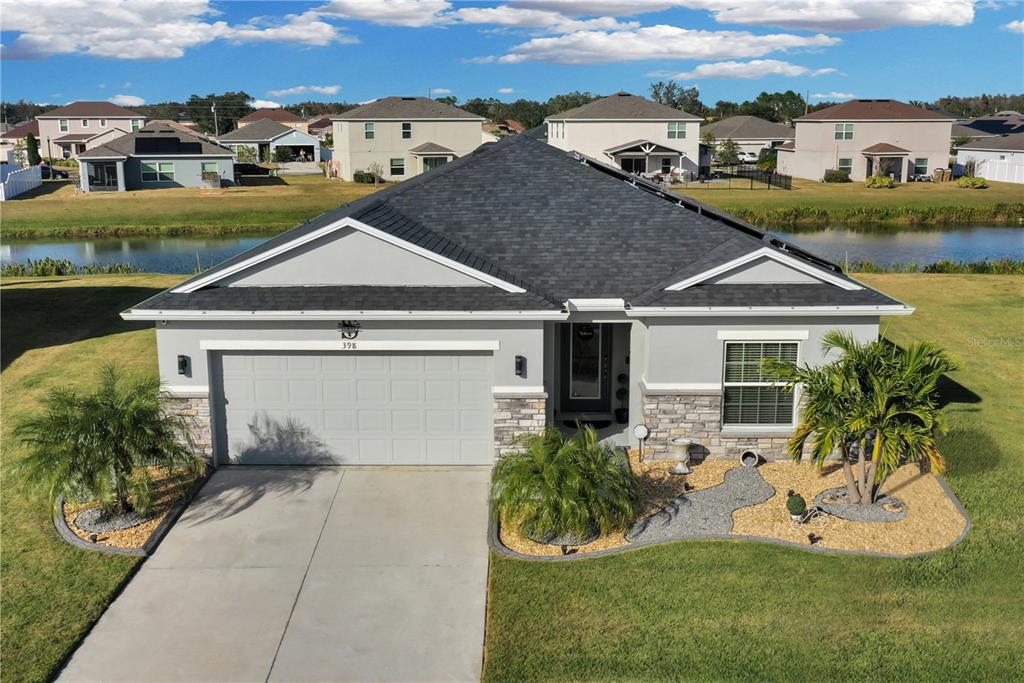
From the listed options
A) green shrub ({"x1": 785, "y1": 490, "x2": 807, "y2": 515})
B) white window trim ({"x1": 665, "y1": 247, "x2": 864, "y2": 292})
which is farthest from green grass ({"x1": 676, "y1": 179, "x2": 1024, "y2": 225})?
green shrub ({"x1": 785, "y1": 490, "x2": 807, "y2": 515})

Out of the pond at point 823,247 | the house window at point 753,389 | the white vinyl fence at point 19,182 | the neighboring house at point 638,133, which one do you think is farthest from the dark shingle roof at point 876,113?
the house window at point 753,389

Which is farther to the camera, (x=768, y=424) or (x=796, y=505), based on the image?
(x=768, y=424)

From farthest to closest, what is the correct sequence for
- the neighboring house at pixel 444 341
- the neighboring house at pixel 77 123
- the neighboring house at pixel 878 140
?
the neighboring house at pixel 77 123 < the neighboring house at pixel 878 140 < the neighboring house at pixel 444 341

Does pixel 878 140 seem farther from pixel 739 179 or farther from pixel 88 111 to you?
pixel 88 111

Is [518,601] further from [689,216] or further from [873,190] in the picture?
[873,190]

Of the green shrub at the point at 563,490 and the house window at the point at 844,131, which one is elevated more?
the house window at the point at 844,131

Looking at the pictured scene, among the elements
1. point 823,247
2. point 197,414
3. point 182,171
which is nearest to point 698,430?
point 197,414

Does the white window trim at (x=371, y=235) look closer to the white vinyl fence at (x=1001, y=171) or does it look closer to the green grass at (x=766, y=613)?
the green grass at (x=766, y=613)
